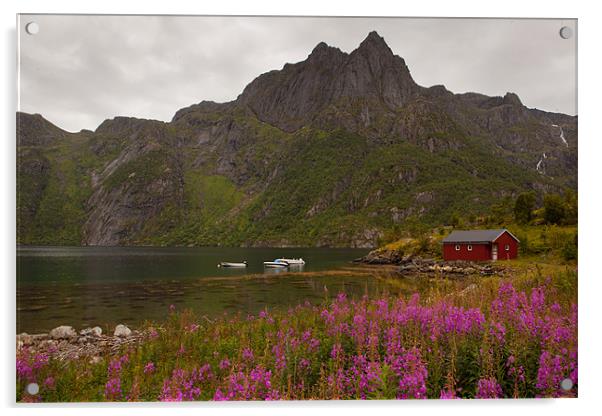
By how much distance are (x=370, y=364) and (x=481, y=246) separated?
4410cm

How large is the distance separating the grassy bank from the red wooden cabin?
128ft

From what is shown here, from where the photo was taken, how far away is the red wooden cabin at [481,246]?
4294 centimetres

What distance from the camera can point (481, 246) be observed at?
45156 millimetres

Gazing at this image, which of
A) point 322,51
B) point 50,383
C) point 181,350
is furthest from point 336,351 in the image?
point 322,51

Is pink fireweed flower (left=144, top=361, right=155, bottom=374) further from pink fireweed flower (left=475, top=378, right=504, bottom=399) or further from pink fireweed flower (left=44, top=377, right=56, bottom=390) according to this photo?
pink fireweed flower (left=475, top=378, right=504, bottom=399)

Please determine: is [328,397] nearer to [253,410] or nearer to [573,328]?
[253,410]

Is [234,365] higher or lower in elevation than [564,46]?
lower

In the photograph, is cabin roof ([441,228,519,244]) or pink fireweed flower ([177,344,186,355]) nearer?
pink fireweed flower ([177,344,186,355])

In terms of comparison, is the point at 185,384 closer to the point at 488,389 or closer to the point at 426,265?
the point at 488,389

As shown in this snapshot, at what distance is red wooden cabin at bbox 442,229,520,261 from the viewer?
42.9m

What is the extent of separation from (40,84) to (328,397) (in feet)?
25.9

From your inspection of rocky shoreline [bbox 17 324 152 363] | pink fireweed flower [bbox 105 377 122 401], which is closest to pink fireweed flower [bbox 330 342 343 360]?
pink fireweed flower [bbox 105 377 122 401]

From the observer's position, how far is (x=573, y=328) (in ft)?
23.4

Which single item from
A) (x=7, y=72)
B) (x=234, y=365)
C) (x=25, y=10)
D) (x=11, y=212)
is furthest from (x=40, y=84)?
(x=234, y=365)
